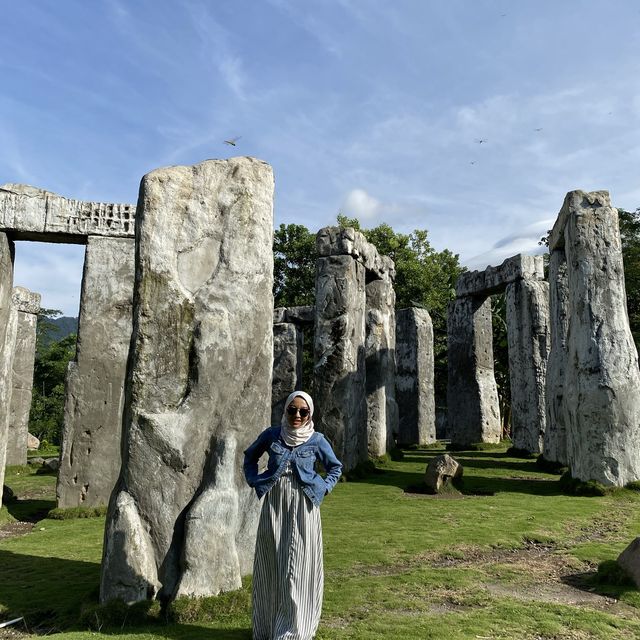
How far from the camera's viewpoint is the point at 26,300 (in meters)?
17.9

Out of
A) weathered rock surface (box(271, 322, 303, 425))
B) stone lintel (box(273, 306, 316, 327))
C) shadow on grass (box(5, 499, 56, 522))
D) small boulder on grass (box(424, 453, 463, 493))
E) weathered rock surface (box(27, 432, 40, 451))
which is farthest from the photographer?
weathered rock surface (box(27, 432, 40, 451))

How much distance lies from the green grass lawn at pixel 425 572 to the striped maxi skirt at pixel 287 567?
34cm

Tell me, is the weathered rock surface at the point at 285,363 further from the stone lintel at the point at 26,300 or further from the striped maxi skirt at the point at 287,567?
the striped maxi skirt at the point at 287,567

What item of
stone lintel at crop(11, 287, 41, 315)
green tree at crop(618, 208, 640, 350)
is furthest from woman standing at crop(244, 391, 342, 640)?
green tree at crop(618, 208, 640, 350)

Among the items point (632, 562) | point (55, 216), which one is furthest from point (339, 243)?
point (632, 562)

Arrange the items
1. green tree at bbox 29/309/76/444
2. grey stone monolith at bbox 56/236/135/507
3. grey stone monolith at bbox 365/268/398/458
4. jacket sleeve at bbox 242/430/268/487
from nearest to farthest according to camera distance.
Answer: jacket sleeve at bbox 242/430/268/487 < grey stone monolith at bbox 56/236/135/507 < grey stone monolith at bbox 365/268/398/458 < green tree at bbox 29/309/76/444

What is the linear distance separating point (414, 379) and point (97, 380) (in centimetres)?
1154

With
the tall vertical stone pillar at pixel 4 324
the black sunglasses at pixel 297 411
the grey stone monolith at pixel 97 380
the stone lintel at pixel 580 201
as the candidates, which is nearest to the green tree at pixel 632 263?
the stone lintel at pixel 580 201

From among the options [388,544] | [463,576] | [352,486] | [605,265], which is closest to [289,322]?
[352,486]

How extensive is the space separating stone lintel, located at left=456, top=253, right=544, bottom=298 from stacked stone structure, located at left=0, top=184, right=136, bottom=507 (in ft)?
34.3

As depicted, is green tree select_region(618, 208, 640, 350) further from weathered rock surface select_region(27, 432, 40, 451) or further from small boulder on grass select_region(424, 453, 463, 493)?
weathered rock surface select_region(27, 432, 40, 451)

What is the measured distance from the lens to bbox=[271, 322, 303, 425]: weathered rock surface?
17.8 m

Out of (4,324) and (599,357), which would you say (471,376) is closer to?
(599,357)

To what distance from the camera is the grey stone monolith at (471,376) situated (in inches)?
736
